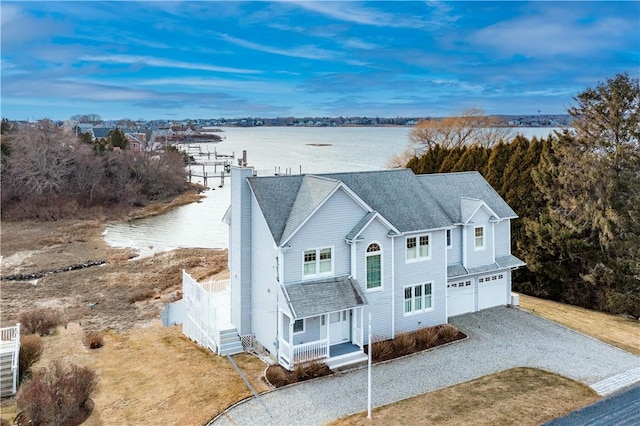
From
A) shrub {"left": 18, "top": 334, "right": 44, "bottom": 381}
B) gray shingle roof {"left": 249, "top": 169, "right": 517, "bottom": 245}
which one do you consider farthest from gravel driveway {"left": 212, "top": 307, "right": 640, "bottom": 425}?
shrub {"left": 18, "top": 334, "right": 44, "bottom": 381}

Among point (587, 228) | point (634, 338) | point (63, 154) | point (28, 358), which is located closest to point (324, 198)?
point (28, 358)

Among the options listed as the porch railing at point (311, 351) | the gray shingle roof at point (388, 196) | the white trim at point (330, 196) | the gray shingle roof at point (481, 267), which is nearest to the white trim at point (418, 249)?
the gray shingle roof at point (388, 196)

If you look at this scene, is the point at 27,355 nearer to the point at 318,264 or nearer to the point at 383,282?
the point at 318,264

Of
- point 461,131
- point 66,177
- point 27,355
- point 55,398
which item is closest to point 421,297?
point 55,398

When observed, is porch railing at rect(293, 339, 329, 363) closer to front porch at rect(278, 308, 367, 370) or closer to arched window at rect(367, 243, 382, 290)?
front porch at rect(278, 308, 367, 370)

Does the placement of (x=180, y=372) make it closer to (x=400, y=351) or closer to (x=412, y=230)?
(x=400, y=351)
